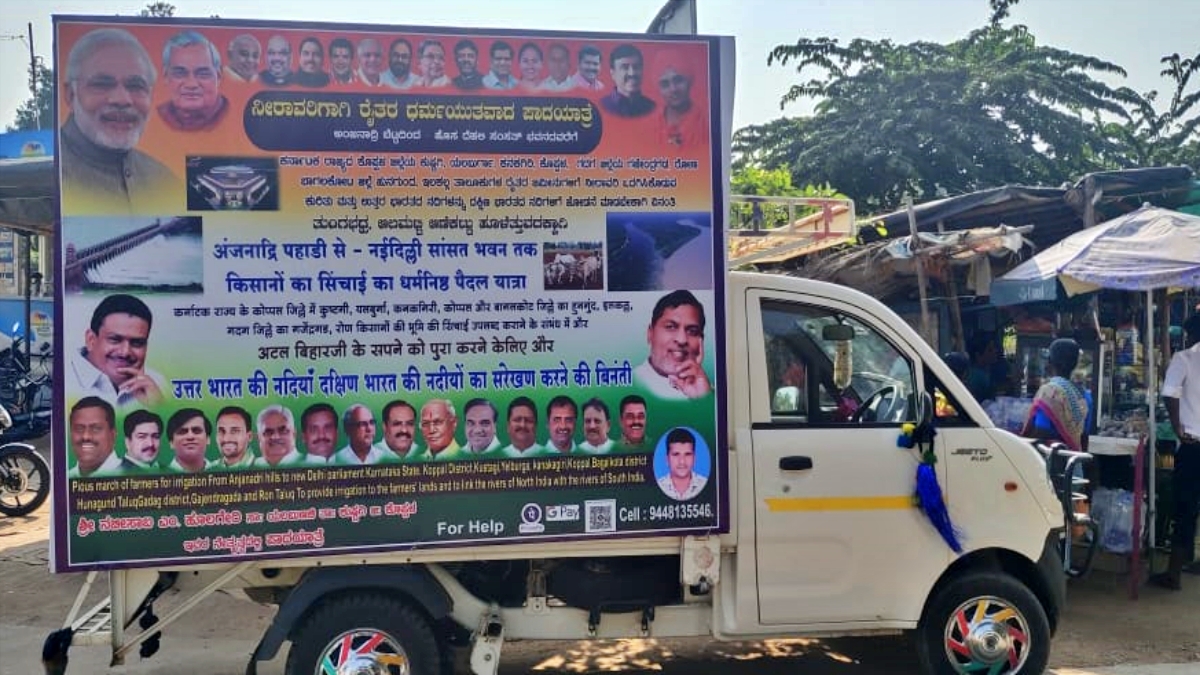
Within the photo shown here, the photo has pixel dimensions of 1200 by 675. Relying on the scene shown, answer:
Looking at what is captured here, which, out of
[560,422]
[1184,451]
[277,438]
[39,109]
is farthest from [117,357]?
[39,109]

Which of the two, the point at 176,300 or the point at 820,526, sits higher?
the point at 176,300

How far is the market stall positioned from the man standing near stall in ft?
0.41

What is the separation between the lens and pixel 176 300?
365 cm

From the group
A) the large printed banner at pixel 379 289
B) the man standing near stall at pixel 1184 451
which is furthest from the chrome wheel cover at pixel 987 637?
the man standing near stall at pixel 1184 451

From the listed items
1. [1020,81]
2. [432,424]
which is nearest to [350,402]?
[432,424]

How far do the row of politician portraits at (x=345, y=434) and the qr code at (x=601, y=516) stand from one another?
0.22 m

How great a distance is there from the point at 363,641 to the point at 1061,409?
14.5 feet

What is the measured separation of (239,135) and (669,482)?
→ 7.27 ft

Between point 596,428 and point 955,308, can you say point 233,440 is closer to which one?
point 596,428

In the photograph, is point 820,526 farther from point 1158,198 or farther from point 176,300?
point 1158,198

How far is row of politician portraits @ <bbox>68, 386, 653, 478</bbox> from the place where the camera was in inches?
143

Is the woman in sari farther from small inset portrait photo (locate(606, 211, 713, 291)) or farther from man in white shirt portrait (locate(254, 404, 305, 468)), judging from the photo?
man in white shirt portrait (locate(254, 404, 305, 468))

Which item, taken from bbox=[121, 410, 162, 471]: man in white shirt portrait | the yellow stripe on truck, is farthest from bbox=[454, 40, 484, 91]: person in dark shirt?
the yellow stripe on truck

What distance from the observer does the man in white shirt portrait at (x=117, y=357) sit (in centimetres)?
359
